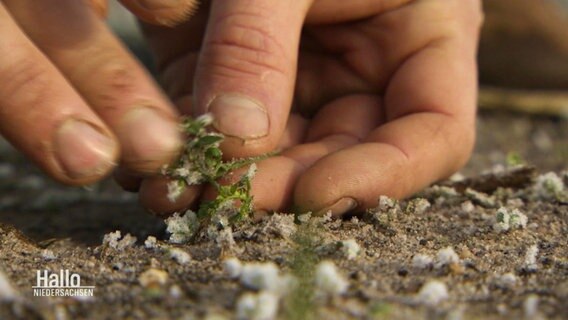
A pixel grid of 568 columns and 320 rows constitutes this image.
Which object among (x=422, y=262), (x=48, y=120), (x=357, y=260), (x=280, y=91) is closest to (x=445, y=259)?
(x=422, y=262)

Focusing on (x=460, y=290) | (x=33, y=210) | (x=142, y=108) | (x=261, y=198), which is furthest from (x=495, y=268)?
(x=33, y=210)

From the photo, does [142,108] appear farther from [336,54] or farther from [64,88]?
[336,54]

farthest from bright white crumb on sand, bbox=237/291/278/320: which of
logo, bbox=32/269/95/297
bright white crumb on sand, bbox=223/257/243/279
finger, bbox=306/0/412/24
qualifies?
finger, bbox=306/0/412/24

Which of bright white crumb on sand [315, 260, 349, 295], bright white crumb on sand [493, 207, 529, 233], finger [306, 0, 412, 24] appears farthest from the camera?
finger [306, 0, 412, 24]

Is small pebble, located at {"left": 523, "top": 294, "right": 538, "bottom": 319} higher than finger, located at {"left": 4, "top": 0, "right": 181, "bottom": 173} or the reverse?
the reverse

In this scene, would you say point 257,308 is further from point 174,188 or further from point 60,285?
point 174,188

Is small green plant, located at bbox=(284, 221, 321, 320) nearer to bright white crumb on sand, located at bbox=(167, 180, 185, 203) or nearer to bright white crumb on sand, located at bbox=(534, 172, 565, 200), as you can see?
bright white crumb on sand, located at bbox=(167, 180, 185, 203)
